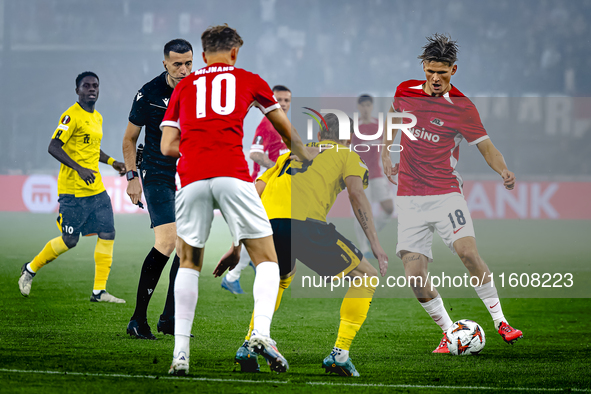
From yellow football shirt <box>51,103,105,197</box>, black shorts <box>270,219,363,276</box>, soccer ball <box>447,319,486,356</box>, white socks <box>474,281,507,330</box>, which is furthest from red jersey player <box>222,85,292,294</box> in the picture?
black shorts <box>270,219,363,276</box>

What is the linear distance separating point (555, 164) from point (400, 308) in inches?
645

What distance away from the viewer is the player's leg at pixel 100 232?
20.3 feet

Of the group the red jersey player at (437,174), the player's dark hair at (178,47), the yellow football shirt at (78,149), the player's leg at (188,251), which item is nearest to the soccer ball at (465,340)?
the red jersey player at (437,174)

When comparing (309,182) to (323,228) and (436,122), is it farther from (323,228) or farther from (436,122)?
(436,122)

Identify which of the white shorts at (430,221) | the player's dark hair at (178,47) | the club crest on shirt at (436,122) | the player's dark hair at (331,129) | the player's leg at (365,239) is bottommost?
the player's leg at (365,239)

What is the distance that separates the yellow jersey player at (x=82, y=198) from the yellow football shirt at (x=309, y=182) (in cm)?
305

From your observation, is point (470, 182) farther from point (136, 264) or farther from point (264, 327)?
point (264, 327)

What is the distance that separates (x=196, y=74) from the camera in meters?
3.14

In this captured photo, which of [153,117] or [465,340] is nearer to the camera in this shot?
[465,340]

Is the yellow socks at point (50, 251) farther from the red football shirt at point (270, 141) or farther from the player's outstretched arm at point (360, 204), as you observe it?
the player's outstretched arm at point (360, 204)

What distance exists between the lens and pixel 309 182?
12.0 feet

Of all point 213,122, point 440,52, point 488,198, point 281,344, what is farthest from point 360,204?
point 488,198

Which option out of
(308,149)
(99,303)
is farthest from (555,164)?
(308,149)

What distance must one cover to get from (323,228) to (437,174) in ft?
4.32
